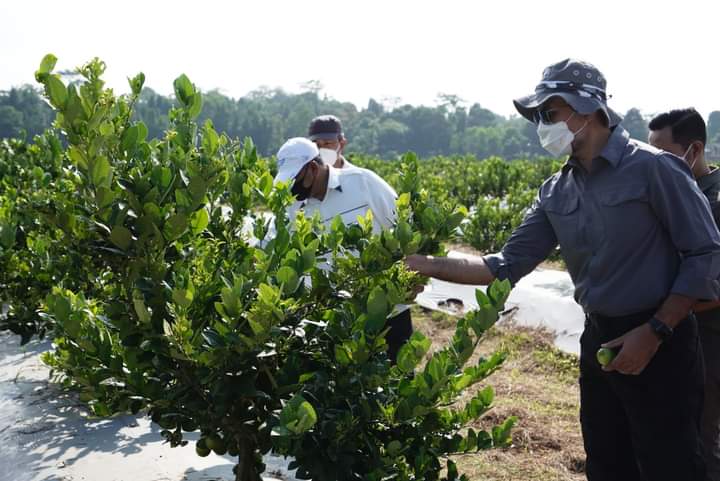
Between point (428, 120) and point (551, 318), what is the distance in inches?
3309

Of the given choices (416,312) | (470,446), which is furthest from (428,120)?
(470,446)

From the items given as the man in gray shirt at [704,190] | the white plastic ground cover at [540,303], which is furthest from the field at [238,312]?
the white plastic ground cover at [540,303]

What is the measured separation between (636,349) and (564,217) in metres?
0.52

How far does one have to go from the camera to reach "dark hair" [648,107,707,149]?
286 centimetres

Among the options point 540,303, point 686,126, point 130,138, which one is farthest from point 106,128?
point 540,303

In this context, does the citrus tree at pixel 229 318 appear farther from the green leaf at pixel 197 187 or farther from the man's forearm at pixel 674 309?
the man's forearm at pixel 674 309

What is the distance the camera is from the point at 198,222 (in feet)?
7.04

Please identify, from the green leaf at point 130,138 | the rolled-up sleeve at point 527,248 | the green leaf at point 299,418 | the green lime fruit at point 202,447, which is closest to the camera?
the green leaf at point 299,418

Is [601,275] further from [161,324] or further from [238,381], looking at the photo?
[161,324]

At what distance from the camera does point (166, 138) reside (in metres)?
2.23

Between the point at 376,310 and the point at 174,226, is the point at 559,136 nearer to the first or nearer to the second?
the point at 376,310

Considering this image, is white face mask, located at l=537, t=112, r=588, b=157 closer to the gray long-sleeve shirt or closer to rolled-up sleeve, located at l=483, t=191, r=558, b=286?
the gray long-sleeve shirt

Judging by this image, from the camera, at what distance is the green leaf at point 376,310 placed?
195 centimetres

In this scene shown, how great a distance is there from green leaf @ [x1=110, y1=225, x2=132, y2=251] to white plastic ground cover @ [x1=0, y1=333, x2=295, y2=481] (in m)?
1.31
